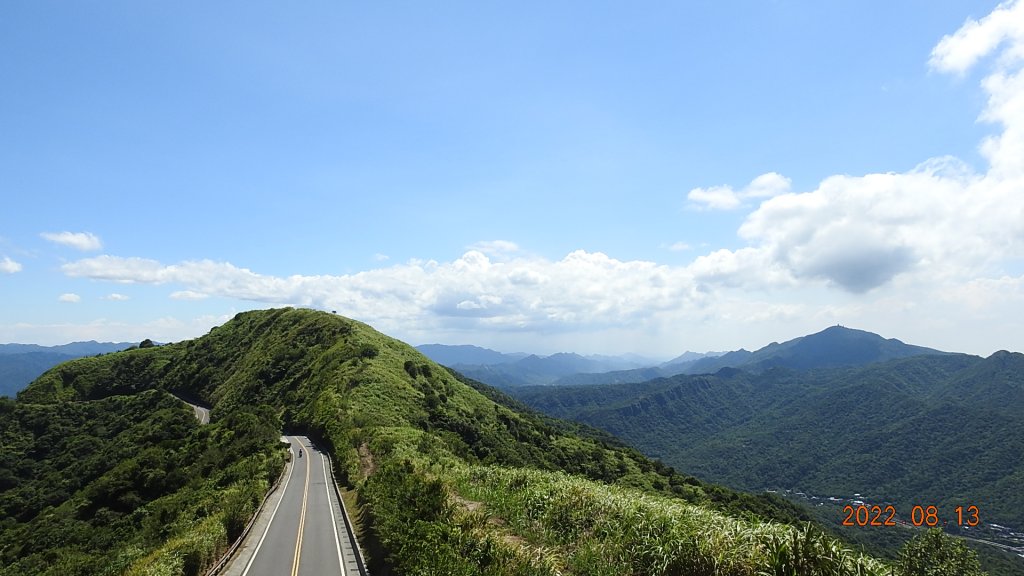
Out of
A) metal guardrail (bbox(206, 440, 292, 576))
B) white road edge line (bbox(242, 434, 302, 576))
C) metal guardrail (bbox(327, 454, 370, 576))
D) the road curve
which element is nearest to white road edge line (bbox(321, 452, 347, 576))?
the road curve

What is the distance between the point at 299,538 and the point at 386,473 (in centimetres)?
672

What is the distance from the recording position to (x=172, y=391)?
134375 mm

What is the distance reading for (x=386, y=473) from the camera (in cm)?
3616

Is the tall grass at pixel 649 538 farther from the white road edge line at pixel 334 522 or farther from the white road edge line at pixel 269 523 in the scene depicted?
the white road edge line at pixel 269 523

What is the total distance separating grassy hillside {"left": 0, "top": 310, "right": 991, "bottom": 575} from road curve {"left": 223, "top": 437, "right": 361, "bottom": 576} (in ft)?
6.27

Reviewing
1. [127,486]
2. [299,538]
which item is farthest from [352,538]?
[127,486]

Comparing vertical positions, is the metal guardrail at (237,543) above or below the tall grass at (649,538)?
below

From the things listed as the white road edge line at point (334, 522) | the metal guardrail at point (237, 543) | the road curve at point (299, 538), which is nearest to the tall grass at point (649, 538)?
the white road edge line at point (334, 522)

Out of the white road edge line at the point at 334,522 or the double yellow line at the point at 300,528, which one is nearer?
the double yellow line at the point at 300,528

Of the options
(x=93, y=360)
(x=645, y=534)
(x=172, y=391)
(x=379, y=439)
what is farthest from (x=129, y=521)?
(x=93, y=360)

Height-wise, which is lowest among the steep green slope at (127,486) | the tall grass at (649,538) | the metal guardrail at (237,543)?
the steep green slope at (127,486)

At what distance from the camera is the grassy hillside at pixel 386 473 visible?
16.1m

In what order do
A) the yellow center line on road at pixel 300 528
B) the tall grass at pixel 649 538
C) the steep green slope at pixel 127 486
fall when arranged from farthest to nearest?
the steep green slope at pixel 127 486 → the yellow center line on road at pixel 300 528 → the tall grass at pixel 649 538

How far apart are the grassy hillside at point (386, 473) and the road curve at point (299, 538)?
6.27ft
